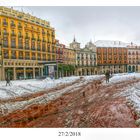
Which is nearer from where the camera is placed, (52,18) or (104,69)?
(52,18)

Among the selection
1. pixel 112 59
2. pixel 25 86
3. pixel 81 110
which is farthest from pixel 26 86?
pixel 112 59

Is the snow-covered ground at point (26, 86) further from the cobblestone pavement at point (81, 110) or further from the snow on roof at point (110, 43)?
the snow on roof at point (110, 43)

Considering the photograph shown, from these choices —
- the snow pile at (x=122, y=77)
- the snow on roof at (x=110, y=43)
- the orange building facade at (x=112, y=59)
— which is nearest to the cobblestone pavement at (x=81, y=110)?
the snow pile at (x=122, y=77)

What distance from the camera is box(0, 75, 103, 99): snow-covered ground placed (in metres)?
3.41

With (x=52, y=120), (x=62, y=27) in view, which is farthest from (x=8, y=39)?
(x=52, y=120)

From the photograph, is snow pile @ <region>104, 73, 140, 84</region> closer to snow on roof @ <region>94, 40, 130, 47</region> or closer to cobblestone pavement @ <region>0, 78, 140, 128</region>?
cobblestone pavement @ <region>0, 78, 140, 128</region>

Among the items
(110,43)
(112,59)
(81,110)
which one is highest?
(110,43)

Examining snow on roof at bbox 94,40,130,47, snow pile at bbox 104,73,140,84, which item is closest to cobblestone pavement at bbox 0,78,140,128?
snow pile at bbox 104,73,140,84

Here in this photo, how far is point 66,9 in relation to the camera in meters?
3.25

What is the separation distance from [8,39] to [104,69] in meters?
1.39

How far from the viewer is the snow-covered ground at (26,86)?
11.2 feet

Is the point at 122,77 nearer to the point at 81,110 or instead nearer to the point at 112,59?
the point at 112,59

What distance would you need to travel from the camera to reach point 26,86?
11.3 feet
